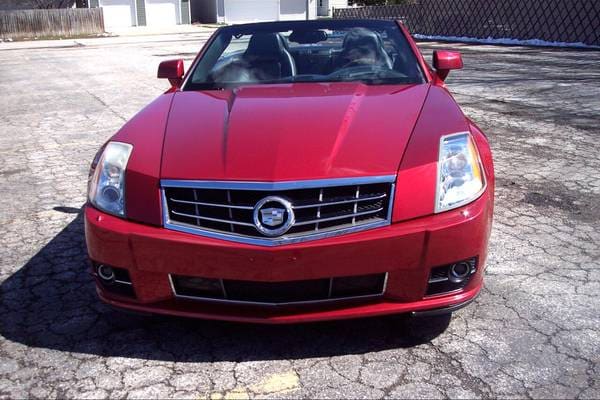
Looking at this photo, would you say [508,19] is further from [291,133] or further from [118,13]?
[118,13]

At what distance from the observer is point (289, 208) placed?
244 cm

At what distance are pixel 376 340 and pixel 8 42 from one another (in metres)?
34.2

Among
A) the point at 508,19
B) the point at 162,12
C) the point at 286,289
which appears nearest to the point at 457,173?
the point at 286,289

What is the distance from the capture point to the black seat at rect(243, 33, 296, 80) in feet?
13.0

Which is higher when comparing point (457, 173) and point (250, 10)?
point (457, 173)

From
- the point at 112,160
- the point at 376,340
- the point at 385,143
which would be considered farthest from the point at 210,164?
the point at 376,340

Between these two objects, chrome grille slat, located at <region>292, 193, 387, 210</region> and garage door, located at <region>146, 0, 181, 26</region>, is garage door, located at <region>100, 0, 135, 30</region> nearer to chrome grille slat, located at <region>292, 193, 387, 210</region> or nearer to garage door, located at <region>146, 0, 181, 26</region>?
garage door, located at <region>146, 0, 181, 26</region>

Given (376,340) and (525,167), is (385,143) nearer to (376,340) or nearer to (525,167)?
(376,340)

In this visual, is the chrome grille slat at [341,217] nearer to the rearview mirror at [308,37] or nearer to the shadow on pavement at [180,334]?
the shadow on pavement at [180,334]

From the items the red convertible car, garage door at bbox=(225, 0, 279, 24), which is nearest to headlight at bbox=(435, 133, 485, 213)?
the red convertible car

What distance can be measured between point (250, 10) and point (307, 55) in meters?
44.4

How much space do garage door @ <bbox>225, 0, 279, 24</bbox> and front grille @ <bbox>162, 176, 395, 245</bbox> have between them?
45.2 meters

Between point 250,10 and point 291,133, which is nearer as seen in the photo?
point 291,133

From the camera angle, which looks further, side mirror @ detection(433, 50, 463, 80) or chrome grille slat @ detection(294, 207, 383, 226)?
side mirror @ detection(433, 50, 463, 80)
